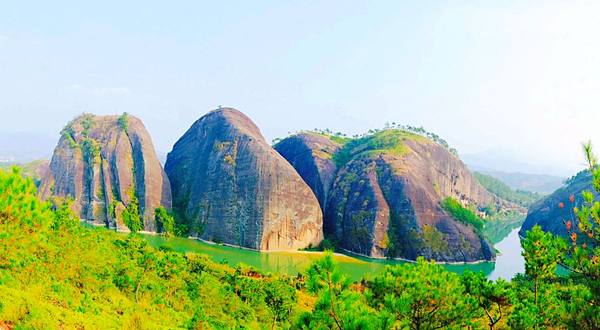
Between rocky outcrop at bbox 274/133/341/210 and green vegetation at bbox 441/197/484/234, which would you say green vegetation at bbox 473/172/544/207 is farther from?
green vegetation at bbox 441/197/484/234

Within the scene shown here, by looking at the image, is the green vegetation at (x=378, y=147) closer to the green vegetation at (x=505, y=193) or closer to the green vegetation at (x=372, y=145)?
the green vegetation at (x=372, y=145)

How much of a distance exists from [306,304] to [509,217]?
82.6 meters

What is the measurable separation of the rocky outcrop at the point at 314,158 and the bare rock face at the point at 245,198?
251 inches

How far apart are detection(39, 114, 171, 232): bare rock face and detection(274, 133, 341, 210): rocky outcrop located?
67.5 ft

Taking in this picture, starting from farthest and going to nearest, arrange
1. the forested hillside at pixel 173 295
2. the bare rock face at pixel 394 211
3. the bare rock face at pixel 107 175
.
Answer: the bare rock face at pixel 107 175 → the bare rock face at pixel 394 211 → the forested hillside at pixel 173 295

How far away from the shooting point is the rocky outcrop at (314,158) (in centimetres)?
5200

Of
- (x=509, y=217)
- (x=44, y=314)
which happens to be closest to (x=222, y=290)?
(x=44, y=314)

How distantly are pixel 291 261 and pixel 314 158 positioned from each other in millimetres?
22099

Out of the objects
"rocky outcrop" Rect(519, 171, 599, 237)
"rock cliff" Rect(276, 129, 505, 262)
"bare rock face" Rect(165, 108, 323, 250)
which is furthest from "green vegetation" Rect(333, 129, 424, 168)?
"rocky outcrop" Rect(519, 171, 599, 237)

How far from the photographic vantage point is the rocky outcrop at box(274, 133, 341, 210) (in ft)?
171

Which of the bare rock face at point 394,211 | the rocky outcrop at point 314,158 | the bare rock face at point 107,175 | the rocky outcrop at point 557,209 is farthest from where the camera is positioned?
the rocky outcrop at point 314,158

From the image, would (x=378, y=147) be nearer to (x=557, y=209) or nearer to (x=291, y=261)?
(x=291, y=261)

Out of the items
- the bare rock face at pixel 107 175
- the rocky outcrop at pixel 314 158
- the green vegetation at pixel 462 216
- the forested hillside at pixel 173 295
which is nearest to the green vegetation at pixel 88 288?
the forested hillside at pixel 173 295

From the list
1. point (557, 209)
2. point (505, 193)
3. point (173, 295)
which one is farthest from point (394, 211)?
point (505, 193)
